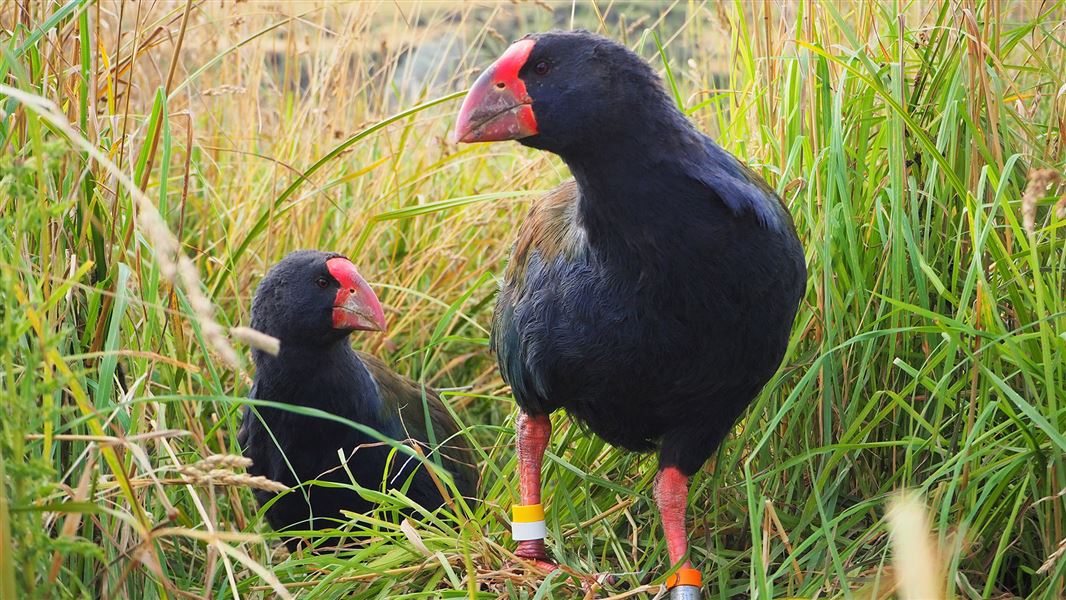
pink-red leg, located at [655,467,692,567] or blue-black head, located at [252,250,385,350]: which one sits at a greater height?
blue-black head, located at [252,250,385,350]

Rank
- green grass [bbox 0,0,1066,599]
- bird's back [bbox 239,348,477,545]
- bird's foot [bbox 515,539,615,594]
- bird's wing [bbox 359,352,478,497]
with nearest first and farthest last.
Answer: green grass [bbox 0,0,1066,599]
bird's foot [bbox 515,539,615,594]
bird's back [bbox 239,348,477,545]
bird's wing [bbox 359,352,478,497]

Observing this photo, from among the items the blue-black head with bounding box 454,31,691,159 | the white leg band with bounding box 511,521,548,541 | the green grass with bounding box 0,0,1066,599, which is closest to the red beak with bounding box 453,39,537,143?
the blue-black head with bounding box 454,31,691,159

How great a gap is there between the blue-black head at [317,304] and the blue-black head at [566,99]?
1.05 meters

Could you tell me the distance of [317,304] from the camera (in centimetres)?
309

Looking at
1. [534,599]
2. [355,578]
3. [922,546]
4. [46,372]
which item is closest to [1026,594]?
[534,599]

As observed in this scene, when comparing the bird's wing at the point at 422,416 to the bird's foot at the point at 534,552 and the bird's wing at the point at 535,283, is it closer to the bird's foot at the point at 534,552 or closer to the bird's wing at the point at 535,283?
the bird's wing at the point at 535,283

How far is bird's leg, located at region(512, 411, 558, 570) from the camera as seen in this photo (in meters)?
2.52

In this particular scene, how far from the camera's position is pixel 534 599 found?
87.1 inches

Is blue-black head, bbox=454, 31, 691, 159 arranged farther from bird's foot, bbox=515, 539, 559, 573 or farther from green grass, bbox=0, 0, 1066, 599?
bird's foot, bbox=515, 539, 559, 573

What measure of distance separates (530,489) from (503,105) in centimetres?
90

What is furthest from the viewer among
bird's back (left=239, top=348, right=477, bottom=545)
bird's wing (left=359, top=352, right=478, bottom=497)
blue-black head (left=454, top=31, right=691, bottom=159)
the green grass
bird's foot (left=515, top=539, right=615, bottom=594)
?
bird's wing (left=359, top=352, right=478, bottom=497)

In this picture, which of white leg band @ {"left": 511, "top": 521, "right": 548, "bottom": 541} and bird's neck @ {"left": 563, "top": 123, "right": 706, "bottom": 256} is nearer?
bird's neck @ {"left": 563, "top": 123, "right": 706, "bottom": 256}

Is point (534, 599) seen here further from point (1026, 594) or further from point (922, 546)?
point (922, 546)

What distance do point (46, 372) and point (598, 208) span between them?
0.96 m
